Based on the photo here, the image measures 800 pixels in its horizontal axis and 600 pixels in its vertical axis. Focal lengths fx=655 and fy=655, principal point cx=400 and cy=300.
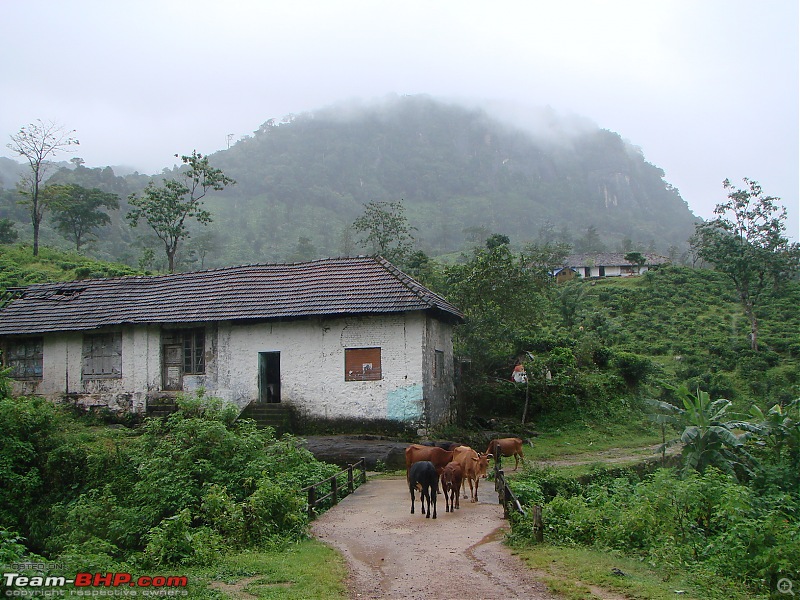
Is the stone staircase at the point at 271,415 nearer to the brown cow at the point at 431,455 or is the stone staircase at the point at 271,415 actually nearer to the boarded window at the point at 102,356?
the boarded window at the point at 102,356

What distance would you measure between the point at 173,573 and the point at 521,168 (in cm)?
16113

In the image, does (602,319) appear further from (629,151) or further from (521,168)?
(629,151)

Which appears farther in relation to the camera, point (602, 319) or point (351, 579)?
point (602, 319)

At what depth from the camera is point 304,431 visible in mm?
19391

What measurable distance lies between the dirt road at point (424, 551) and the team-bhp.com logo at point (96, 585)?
201 cm

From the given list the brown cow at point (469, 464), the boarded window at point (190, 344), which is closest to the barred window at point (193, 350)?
the boarded window at point (190, 344)

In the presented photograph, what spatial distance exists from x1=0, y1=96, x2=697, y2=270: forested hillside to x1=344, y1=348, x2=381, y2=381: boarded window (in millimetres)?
53455

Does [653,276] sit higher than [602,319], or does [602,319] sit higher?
[653,276]

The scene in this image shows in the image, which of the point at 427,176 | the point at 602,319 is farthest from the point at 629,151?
the point at 602,319

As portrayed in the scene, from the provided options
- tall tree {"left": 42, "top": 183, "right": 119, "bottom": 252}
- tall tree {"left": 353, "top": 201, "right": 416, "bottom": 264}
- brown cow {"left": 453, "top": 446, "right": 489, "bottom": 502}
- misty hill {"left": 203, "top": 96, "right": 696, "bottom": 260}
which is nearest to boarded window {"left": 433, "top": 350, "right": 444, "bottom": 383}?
brown cow {"left": 453, "top": 446, "right": 489, "bottom": 502}

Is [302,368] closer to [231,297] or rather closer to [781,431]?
[231,297]

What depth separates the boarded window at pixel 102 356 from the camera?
21438 millimetres

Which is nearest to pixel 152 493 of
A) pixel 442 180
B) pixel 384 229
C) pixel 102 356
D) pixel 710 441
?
pixel 102 356

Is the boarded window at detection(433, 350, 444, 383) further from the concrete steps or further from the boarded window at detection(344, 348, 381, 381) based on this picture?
the concrete steps
